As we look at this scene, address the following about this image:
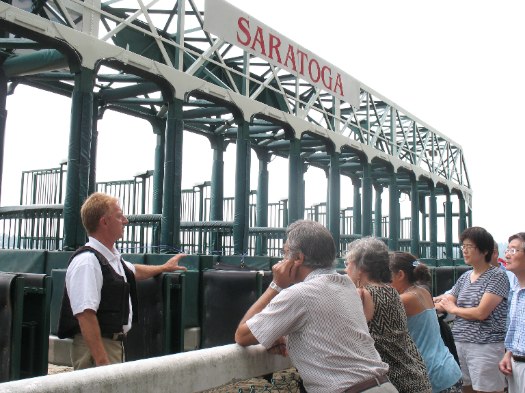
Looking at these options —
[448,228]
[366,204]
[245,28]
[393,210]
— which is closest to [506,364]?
[245,28]

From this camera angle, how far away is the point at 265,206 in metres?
15.0

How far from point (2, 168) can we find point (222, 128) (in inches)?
205

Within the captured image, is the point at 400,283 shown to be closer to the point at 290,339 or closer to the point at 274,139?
the point at 290,339

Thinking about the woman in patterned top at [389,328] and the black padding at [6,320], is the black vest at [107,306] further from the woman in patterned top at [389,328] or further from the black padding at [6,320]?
the woman in patterned top at [389,328]

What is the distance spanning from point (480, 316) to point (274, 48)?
7570mm

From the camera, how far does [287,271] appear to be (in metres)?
2.59

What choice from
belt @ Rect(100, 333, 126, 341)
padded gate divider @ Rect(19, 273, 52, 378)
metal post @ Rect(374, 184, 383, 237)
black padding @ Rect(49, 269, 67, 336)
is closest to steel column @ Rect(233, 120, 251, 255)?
black padding @ Rect(49, 269, 67, 336)

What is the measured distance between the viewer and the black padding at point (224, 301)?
5848 mm

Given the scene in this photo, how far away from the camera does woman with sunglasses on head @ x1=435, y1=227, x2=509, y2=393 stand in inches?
153

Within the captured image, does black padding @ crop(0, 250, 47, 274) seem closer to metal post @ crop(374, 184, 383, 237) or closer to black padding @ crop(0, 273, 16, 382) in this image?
black padding @ crop(0, 273, 16, 382)

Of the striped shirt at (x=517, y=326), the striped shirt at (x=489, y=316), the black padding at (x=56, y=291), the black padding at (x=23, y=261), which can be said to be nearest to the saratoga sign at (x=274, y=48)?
the black padding at (x=23, y=261)

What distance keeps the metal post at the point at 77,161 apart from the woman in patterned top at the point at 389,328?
14.2 ft

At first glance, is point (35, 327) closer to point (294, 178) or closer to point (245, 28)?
point (245, 28)

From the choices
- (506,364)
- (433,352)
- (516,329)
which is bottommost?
(506,364)
